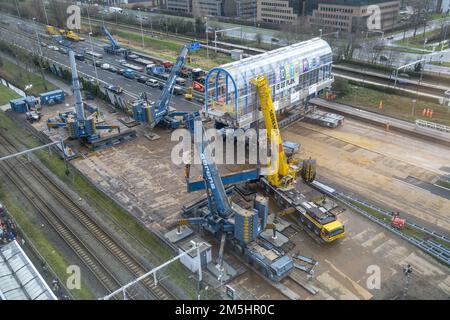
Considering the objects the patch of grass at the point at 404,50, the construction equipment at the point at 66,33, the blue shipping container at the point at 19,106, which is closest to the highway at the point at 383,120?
the patch of grass at the point at 404,50

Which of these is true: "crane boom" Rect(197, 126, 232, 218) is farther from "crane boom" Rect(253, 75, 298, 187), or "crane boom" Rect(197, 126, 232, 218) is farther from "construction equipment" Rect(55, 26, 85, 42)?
"construction equipment" Rect(55, 26, 85, 42)

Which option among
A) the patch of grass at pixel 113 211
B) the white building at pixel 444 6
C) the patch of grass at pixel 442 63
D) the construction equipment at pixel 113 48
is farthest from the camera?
the white building at pixel 444 6

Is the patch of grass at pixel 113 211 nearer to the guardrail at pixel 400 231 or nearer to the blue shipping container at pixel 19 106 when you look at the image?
the blue shipping container at pixel 19 106

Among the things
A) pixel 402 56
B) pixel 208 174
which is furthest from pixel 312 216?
pixel 402 56

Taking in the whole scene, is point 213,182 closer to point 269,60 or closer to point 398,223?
point 398,223

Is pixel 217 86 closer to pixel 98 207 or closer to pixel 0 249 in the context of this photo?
pixel 98 207

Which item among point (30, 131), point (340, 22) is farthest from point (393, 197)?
point (340, 22)

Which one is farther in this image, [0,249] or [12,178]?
[12,178]
